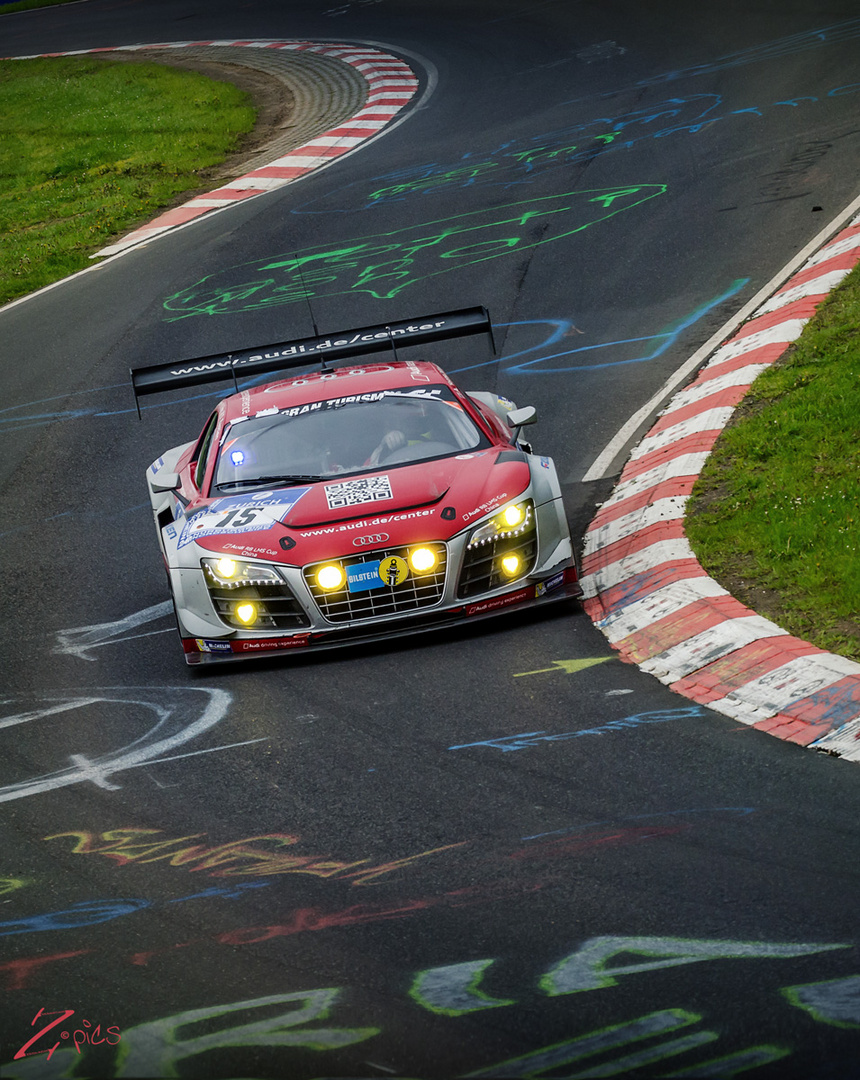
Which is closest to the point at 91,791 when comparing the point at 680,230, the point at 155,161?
the point at 680,230

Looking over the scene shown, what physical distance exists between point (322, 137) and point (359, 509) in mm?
15673

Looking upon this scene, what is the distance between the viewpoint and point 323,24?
3050cm

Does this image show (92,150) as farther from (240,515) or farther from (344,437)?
(240,515)

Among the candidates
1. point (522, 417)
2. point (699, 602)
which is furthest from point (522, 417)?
point (699, 602)

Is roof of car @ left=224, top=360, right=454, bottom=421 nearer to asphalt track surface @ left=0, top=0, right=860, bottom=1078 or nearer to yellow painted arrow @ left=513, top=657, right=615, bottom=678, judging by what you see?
asphalt track surface @ left=0, top=0, right=860, bottom=1078

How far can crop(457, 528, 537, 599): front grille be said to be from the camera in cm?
709

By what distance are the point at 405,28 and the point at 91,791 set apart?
2639 centimetres

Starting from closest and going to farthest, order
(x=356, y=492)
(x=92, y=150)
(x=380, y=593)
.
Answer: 1. (x=380, y=593)
2. (x=356, y=492)
3. (x=92, y=150)

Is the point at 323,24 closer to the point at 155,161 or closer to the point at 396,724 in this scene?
the point at 155,161

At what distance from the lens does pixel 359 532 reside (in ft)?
23.1

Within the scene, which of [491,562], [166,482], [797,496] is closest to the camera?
[491,562]
